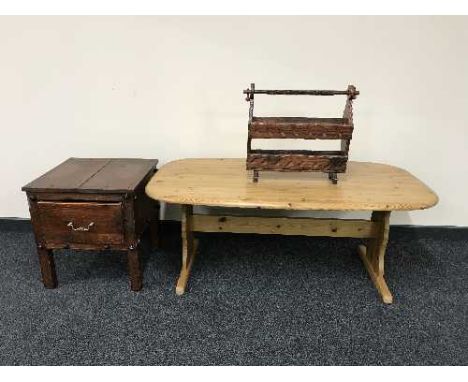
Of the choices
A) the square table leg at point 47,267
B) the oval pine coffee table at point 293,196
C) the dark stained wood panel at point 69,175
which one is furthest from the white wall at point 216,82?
the square table leg at point 47,267

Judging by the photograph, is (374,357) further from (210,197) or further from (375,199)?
(210,197)

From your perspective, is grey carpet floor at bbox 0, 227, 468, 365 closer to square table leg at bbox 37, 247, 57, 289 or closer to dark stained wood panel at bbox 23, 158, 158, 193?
square table leg at bbox 37, 247, 57, 289

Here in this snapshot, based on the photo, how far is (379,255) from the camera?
207 centimetres

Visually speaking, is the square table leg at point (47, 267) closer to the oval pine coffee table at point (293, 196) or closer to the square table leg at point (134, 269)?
the square table leg at point (134, 269)

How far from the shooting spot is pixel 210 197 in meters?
1.65

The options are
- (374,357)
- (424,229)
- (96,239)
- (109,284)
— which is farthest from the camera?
(424,229)

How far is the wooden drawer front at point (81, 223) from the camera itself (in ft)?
5.95

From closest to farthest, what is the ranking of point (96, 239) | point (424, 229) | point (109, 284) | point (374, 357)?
point (374, 357) → point (96, 239) → point (109, 284) → point (424, 229)

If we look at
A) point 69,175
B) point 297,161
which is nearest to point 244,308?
point 297,161

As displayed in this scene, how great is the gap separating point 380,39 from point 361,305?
1480 mm

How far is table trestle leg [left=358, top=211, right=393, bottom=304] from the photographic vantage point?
198cm

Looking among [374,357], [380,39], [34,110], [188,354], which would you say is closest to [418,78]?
[380,39]

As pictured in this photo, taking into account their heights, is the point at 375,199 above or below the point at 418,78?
below

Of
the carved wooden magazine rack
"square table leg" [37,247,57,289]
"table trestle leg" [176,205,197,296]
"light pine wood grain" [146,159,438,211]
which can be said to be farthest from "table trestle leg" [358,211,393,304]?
"square table leg" [37,247,57,289]
